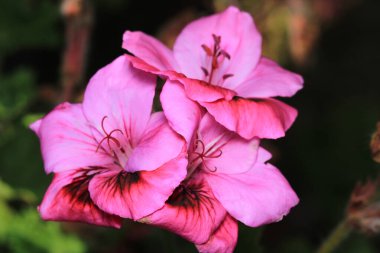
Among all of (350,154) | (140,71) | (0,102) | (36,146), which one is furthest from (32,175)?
(350,154)

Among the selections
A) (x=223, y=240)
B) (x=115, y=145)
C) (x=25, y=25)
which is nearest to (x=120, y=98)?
(x=115, y=145)

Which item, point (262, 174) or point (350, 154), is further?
point (350, 154)

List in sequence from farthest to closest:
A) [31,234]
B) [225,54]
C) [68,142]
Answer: [31,234] → [225,54] → [68,142]

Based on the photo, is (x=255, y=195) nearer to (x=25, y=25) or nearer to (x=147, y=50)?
(x=147, y=50)

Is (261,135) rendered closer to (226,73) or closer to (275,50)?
(226,73)

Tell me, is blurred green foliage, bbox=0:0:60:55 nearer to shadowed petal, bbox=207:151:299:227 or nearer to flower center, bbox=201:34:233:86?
flower center, bbox=201:34:233:86

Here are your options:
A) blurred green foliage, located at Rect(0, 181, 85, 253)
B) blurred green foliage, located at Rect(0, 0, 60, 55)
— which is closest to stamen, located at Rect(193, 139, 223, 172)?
blurred green foliage, located at Rect(0, 181, 85, 253)
